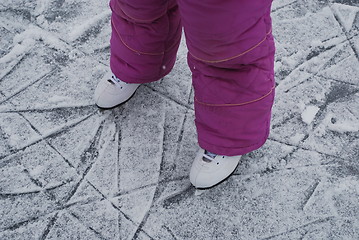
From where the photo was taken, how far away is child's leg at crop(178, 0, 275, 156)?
750 mm

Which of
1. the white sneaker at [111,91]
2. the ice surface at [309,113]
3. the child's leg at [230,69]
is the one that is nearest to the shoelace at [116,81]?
the white sneaker at [111,91]

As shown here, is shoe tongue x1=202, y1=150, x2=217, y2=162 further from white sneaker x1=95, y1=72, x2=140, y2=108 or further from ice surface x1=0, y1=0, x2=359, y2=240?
white sneaker x1=95, y1=72, x2=140, y2=108

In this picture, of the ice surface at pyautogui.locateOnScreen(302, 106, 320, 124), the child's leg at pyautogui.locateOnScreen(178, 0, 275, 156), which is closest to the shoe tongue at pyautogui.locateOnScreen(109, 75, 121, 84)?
the child's leg at pyautogui.locateOnScreen(178, 0, 275, 156)

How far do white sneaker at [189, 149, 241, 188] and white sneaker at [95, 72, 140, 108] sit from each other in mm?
292

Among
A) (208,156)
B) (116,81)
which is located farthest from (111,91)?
(208,156)

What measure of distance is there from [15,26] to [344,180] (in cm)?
110

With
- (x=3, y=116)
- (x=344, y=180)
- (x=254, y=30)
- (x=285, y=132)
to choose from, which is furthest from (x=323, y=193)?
(x=3, y=116)

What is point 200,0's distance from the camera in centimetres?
72

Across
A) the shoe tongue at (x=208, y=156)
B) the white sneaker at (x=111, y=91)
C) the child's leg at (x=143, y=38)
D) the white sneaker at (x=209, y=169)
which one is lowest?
the white sneaker at (x=209, y=169)

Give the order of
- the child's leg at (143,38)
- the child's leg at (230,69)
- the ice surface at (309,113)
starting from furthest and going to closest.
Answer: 1. the ice surface at (309,113)
2. the child's leg at (143,38)
3. the child's leg at (230,69)

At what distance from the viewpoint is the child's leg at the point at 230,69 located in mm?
750

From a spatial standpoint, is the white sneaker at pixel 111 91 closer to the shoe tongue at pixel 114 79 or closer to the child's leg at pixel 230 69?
the shoe tongue at pixel 114 79

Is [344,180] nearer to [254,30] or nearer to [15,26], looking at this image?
[254,30]

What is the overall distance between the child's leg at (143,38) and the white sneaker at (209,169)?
27 centimetres
